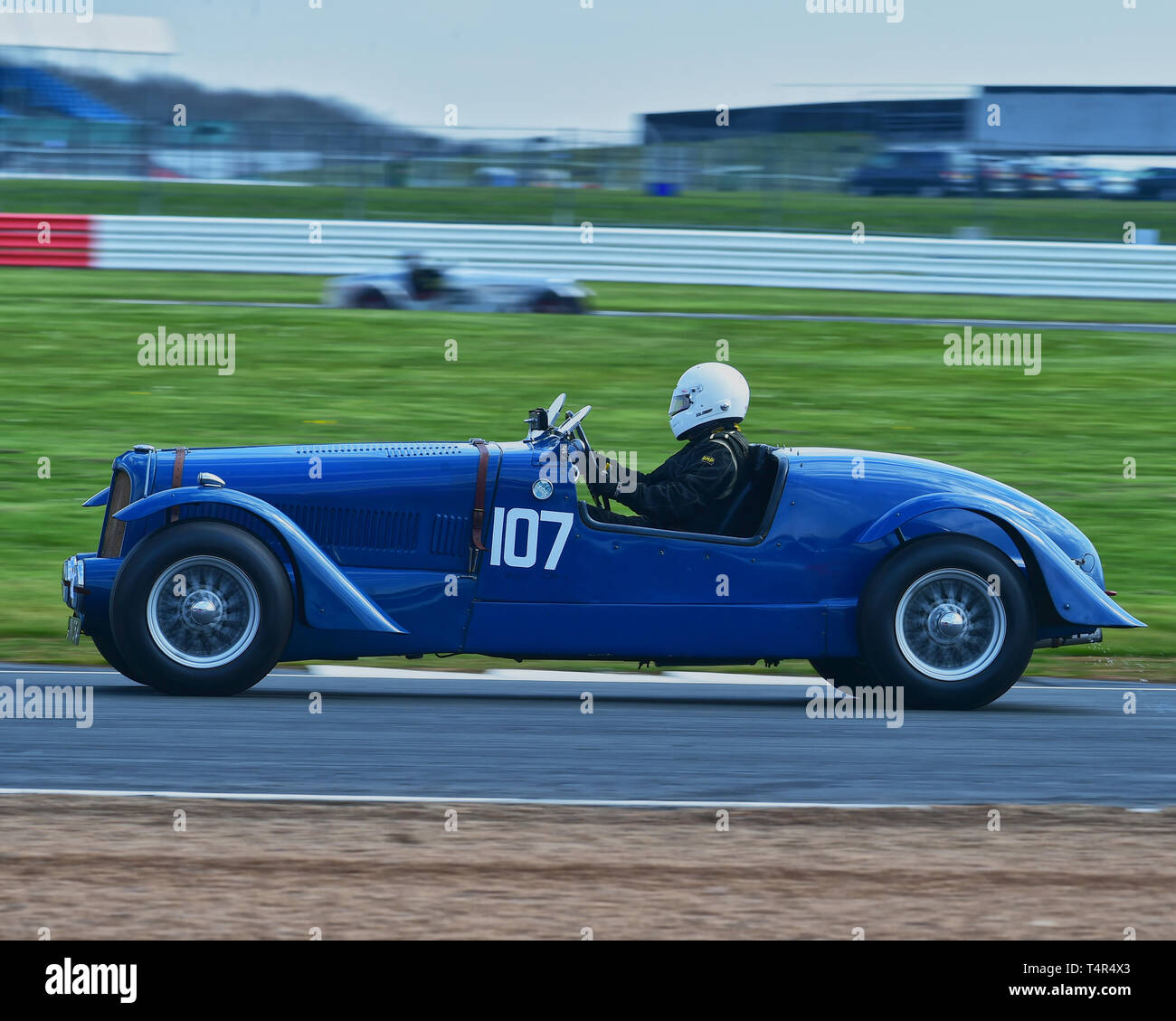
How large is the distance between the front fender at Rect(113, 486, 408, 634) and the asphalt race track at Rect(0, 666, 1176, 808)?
39cm

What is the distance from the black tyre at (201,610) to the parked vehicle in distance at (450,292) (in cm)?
1396

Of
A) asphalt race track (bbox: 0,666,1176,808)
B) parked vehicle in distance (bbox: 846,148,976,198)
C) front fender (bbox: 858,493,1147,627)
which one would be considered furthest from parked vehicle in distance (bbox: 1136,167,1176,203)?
front fender (bbox: 858,493,1147,627)

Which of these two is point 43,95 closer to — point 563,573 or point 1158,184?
point 1158,184

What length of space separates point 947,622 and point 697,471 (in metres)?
1.24

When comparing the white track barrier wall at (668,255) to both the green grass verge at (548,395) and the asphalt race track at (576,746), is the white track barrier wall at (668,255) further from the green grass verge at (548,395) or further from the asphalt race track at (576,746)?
the asphalt race track at (576,746)

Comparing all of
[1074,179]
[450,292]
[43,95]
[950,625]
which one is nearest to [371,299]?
[450,292]

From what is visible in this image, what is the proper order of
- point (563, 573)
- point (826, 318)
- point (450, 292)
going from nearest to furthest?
point (563, 573) → point (450, 292) → point (826, 318)

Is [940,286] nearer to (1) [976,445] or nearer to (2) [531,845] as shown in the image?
(1) [976,445]

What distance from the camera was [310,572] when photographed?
7.41 metres

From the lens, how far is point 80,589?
24.6 ft

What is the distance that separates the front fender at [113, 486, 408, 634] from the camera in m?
7.42

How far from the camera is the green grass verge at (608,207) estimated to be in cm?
2469

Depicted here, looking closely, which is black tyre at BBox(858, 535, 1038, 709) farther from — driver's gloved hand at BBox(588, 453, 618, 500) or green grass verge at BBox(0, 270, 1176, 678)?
green grass verge at BBox(0, 270, 1176, 678)
